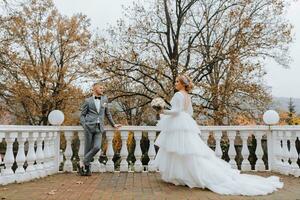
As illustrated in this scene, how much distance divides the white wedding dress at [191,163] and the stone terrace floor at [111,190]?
157mm

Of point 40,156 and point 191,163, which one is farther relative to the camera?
point 40,156

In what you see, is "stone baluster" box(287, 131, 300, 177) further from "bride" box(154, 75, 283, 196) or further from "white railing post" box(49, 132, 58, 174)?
"white railing post" box(49, 132, 58, 174)

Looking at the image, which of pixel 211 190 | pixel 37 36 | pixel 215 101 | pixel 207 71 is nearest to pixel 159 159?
pixel 211 190

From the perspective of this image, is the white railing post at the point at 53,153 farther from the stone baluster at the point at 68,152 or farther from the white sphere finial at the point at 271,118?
the white sphere finial at the point at 271,118

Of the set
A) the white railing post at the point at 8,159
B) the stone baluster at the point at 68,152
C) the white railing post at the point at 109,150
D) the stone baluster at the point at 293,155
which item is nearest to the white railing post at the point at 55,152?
the stone baluster at the point at 68,152

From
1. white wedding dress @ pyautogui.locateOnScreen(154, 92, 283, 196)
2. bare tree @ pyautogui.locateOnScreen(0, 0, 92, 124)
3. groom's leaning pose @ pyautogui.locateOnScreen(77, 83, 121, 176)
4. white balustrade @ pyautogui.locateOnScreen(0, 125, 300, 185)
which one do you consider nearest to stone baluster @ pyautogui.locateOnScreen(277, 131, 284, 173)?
white balustrade @ pyautogui.locateOnScreen(0, 125, 300, 185)

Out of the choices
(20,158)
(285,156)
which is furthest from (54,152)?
(285,156)

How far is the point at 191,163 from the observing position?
213 inches

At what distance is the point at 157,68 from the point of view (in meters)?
17.0

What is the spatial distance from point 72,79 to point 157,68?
291 inches

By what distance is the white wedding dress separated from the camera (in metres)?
5.03

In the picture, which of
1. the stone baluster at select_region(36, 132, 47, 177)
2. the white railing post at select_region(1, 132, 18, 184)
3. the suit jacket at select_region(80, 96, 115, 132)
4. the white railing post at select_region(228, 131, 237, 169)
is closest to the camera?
the white railing post at select_region(1, 132, 18, 184)

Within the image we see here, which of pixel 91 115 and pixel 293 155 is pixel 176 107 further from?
pixel 293 155

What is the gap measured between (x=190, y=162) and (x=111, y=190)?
4.20 feet
